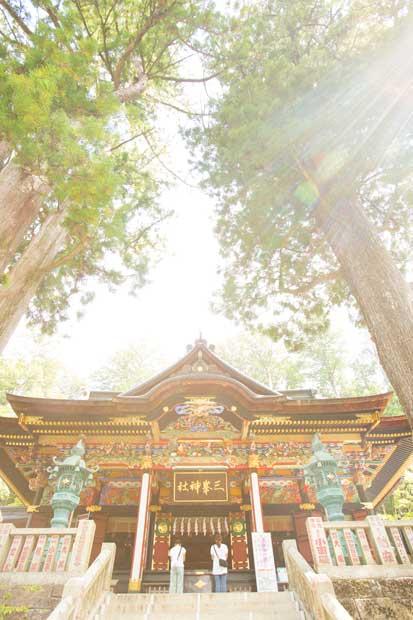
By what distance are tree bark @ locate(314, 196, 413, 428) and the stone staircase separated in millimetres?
3617

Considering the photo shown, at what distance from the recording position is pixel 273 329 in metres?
10.4

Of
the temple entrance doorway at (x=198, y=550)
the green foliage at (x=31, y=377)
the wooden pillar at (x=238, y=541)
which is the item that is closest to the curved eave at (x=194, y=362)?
the wooden pillar at (x=238, y=541)

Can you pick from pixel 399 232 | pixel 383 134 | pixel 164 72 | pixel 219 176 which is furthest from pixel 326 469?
pixel 164 72

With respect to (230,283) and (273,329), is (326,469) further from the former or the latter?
(230,283)

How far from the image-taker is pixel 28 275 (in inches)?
224

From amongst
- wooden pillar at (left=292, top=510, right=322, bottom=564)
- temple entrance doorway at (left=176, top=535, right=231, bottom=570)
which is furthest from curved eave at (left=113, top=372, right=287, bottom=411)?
temple entrance doorway at (left=176, top=535, right=231, bottom=570)

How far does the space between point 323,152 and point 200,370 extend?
5.88m

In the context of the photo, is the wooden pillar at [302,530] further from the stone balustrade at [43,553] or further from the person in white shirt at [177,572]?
the stone balustrade at [43,553]

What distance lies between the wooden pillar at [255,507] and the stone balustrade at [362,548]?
2.06 m

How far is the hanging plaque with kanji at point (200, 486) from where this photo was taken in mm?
9641

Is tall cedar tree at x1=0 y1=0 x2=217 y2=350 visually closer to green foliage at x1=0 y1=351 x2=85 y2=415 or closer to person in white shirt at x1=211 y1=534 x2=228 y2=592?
person in white shirt at x1=211 y1=534 x2=228 y2=592

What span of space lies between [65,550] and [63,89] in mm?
7097

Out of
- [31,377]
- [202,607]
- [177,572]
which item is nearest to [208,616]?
[202,607]

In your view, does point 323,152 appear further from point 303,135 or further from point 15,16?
point 15,16
